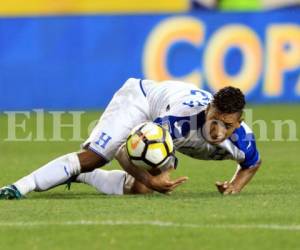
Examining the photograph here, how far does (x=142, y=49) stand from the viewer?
22.5 metres

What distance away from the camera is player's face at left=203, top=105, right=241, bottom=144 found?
34.6ft

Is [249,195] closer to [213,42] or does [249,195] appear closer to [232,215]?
[232,215]

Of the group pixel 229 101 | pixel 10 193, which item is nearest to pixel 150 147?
pixel 229 101

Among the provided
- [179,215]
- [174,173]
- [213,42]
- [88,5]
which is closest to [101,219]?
[179,215]

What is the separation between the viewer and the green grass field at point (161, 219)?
27.5ft

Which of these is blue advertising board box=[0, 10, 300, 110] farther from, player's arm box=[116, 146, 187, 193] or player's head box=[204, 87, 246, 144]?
player's head box=[204, 87, 246, 144]

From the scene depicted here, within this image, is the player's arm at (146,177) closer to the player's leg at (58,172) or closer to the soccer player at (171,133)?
the soccer player at (171,133)

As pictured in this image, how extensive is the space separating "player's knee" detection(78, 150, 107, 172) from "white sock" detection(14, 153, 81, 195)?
0.05 meters

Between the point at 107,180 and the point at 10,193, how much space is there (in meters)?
1.22

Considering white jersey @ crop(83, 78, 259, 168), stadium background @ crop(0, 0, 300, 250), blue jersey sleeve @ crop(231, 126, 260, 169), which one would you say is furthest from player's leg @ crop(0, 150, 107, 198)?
stadium background @ crop(0, 0, 300, 250)

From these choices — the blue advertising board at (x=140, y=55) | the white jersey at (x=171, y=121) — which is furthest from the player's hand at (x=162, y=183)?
the blue advertising board at (x=140, y=55)

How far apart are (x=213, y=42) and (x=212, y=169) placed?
27.9 ft

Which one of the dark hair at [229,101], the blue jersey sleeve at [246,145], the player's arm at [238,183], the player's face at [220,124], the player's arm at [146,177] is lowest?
the player's arm at [238,183]

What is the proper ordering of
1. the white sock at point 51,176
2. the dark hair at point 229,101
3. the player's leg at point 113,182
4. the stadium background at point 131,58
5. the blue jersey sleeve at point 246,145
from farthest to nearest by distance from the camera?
the stadium background at point 131,58 < the player's leg at point 113,182 < the blue jersey sleeve at point 246,145 < the white sock at point 51,176 < the dark hair at point 229,101
